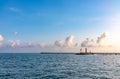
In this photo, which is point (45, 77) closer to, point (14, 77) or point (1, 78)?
point (14, 77)

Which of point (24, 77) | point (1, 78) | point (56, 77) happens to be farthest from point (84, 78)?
point (1, 78)

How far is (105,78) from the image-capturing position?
4366 cm

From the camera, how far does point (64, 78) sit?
4375 centimetres

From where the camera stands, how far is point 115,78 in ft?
143

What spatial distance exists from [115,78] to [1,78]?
84.3 ft

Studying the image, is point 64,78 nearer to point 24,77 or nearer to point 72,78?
point 72,78

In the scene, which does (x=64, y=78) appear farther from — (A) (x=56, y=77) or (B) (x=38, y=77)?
(B) (x=38, y=77)

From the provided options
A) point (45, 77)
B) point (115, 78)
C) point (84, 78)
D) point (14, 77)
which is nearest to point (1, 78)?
point (14, 77)

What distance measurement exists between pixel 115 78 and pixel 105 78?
223 centimetres

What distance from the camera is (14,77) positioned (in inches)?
1763

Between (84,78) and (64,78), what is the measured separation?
449 cm

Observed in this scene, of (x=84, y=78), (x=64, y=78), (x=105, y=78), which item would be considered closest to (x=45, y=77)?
(x=64, y=78)

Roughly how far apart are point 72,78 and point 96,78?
17.8 ft

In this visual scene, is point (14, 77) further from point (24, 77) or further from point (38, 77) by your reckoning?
point (38, 77)
